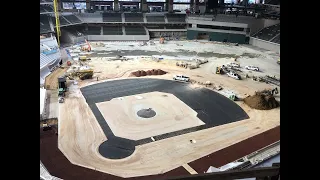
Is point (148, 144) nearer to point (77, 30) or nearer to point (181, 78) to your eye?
point (181, 78)

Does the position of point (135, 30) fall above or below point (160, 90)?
above

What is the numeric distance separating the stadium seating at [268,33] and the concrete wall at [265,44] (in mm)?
584

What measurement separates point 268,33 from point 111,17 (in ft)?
72.6

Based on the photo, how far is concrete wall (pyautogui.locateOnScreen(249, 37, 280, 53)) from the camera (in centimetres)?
3389

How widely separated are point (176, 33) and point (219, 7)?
8.72 m

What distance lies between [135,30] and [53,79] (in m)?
20.6

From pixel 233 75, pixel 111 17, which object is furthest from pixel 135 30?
pixel 233 75

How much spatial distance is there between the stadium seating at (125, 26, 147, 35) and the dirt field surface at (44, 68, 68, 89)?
17.1m

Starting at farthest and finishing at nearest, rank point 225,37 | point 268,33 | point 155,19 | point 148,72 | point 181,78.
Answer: point 155,19 → point 225,37 → point 268,33 → point 148,72 → point 181,78

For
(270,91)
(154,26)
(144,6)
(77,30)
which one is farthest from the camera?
(144,6)

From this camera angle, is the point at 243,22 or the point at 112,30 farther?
the point at 112,30

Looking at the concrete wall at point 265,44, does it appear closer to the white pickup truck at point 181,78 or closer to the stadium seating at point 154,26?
the stadium seating at point 154,26

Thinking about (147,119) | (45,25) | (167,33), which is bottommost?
(147,119)

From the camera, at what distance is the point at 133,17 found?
140ft
